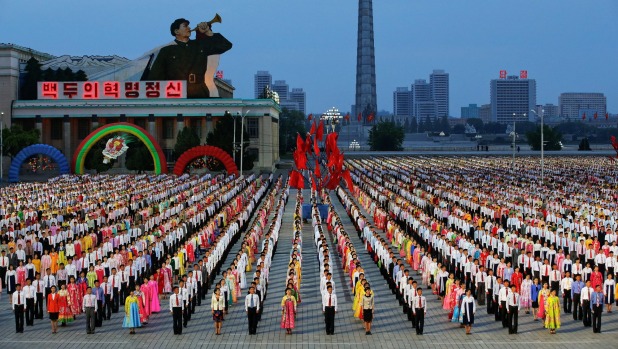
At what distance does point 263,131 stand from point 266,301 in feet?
197

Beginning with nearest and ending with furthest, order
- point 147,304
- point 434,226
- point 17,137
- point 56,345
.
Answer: point 56,345, point 147,304, point 434,226, point 17,137

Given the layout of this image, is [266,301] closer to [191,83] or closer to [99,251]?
[99,251]

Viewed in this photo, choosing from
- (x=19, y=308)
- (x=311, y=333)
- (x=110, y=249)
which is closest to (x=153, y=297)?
(x=19, y=308)

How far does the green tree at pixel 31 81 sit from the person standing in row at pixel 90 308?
2630 inches

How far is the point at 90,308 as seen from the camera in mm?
17688

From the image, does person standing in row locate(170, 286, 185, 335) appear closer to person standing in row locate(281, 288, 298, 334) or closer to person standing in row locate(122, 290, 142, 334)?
person standing in row locate(122, 290, 142, 334)

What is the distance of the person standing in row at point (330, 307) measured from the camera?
17.6 metres

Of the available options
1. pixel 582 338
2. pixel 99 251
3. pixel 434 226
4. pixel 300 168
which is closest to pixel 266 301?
pixel 99 251

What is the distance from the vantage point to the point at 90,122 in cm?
8031

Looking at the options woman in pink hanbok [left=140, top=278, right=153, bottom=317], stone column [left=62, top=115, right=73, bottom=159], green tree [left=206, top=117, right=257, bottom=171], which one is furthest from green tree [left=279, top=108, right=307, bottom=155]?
woman in pink hanbok [left=140, top=278, right=153, bottom=317]

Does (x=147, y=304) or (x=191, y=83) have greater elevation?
(x=191, y=83)

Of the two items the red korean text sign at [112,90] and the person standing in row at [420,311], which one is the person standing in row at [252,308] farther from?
the red korean text sign at [112,90]

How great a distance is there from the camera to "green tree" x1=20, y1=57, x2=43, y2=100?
81312 mm

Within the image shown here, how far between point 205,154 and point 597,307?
44.7 meters
